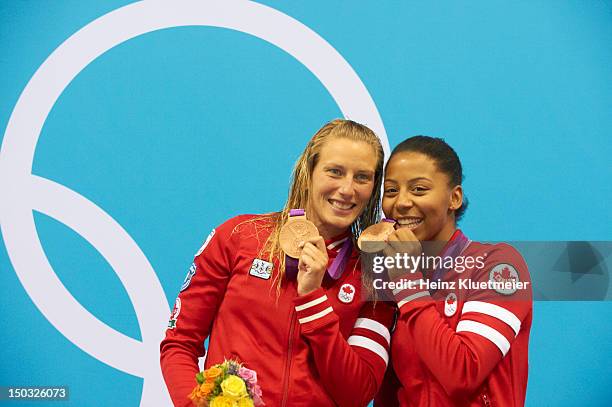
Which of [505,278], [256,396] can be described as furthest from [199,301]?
[505,278]

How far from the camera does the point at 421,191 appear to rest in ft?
7.43

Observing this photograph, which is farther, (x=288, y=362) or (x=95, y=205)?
(x=95, y=205)

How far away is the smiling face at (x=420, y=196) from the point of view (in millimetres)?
2258

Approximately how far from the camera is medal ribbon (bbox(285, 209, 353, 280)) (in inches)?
88.1

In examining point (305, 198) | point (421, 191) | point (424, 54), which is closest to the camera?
point (421, 191)

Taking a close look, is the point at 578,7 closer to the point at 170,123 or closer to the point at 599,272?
the point at 599,272

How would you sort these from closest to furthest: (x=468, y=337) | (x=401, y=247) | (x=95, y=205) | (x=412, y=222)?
(x=468, y=337)
(x=401, y=247)
(x=412, y=222)
(x=95, y=205)

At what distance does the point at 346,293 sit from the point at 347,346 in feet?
0.60

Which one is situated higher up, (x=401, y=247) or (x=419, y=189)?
(x=419, y=189)

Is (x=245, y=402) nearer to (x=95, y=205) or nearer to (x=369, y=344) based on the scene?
(x=369, y=344)

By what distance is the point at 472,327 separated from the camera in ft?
6.84

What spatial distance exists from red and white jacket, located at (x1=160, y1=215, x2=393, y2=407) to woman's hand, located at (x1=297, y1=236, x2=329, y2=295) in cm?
3

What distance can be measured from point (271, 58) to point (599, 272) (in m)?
1.67

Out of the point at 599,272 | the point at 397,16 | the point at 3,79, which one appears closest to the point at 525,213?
the point at 599,272
